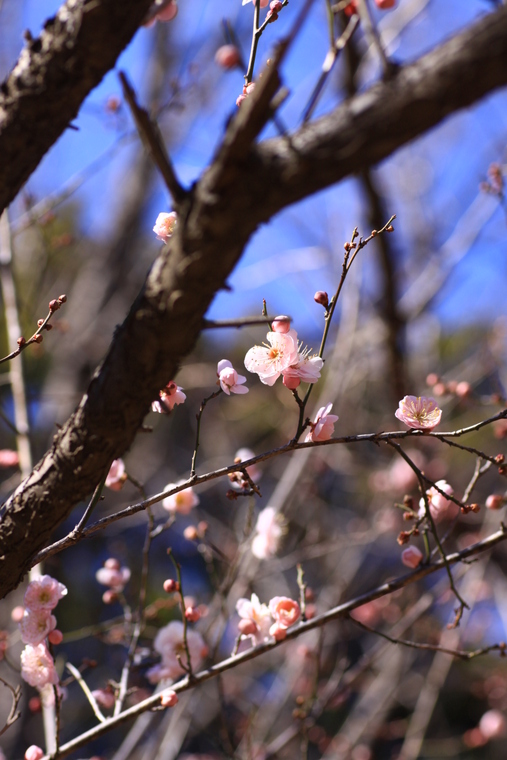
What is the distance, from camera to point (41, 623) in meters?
1.20

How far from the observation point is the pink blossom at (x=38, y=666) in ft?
4.03

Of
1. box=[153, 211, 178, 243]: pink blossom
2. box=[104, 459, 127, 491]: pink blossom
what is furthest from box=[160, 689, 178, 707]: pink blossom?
box=[153, 211, 178, 243]: pink blossom

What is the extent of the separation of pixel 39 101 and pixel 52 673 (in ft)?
3.71

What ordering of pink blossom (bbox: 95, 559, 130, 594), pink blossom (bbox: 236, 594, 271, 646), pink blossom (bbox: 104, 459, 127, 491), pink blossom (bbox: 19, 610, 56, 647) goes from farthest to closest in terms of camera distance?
pink blossom (bbox: 95, 559, 130, 594) < pink blossom (bbox: 104, 459, 127, 491) < pink blossom (bbox: 236, 594, 271, 646) < pink blossom (bbox: 19, 610, 56, 647)

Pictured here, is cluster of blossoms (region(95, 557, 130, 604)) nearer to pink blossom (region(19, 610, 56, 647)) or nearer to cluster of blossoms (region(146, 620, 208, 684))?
cluster of blossoms (region(146, 620, 208, 684))

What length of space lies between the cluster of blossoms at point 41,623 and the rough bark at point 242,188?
0.49 metres

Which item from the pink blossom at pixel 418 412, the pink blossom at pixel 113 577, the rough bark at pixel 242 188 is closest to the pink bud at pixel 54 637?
the pink blossom at pixel 113 577

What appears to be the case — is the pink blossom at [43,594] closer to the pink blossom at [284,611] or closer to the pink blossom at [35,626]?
the pink blossom at [35,626]

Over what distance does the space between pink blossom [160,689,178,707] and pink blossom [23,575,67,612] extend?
0.94ft

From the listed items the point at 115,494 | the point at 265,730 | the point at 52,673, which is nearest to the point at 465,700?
the point at 265,730

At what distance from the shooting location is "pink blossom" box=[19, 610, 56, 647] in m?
1.18

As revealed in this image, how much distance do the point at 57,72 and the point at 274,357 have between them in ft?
2.08

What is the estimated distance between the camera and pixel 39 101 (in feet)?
3.23

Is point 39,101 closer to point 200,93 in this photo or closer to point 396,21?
point 396,21
